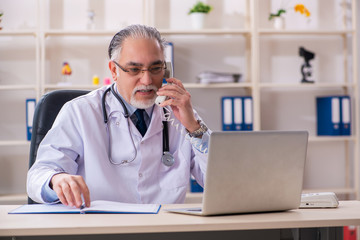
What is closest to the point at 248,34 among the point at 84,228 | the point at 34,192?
the point at 34,192

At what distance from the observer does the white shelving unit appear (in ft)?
11.2

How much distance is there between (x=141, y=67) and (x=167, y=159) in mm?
353

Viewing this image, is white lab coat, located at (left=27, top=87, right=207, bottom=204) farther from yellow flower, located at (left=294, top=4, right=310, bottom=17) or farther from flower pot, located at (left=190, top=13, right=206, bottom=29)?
yellow flower, located at (left=294, top=4, right=310, bottom=17)

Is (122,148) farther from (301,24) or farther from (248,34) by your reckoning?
(301,24)

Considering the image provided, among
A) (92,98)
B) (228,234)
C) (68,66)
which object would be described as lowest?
(228,234)

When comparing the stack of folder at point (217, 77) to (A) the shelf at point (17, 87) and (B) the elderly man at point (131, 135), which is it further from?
(B) the elderly man at point (131, 135)

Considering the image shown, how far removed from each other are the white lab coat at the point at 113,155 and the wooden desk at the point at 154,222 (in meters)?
0.48

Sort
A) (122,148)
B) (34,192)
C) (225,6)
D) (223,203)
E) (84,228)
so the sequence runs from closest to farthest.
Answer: (84,228), (223,203), (34,192), (122,148), (225,6)

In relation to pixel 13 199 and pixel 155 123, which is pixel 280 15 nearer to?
pixel 155 123

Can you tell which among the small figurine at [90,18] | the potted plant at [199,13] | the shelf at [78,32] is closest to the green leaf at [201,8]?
the potted plant at [199,13]

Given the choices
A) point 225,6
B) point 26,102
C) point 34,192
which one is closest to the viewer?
point 34,192

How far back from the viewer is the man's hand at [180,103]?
5.44 ft

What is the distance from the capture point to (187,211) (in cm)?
118

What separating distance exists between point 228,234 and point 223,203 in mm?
125
